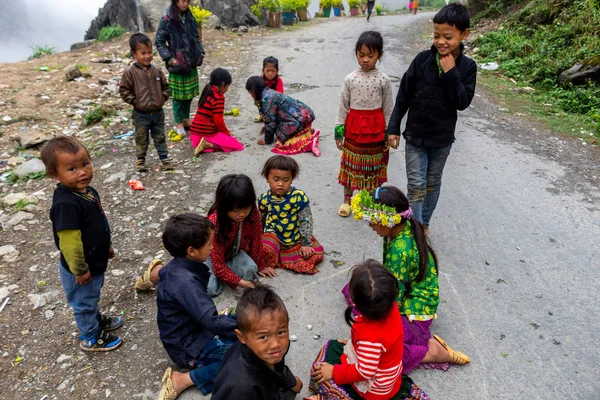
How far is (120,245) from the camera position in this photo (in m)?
3.64

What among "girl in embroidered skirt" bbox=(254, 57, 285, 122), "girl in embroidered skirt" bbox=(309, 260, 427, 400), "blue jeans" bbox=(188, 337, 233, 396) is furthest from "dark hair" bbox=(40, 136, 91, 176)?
"girl in embroidered skirt" bbox=(254, 57, 285, 122)

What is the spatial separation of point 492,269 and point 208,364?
7.56ft

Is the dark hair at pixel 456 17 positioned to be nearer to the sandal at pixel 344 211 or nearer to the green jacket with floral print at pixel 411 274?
the green jacket with floral print at pixel 411 274

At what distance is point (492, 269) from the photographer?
327 cm

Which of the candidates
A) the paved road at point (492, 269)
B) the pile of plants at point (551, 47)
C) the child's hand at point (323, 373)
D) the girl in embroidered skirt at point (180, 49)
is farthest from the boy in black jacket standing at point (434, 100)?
the pile of plants at point (551, 47)

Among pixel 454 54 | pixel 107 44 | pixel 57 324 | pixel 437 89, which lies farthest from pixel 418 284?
pixel 107 44

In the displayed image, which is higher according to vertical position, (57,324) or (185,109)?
(185,109)

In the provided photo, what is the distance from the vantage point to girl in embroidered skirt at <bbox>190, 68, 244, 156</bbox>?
5.22 metres

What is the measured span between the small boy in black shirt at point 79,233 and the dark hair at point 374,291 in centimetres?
154

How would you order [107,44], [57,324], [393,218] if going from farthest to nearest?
[107,44] < [57,324] < [393,218]

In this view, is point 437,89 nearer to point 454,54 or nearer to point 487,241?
point 454,54

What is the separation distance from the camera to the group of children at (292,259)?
6.23 feet

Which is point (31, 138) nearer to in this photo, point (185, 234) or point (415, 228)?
point (185, 234)

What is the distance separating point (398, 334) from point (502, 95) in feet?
22.6
